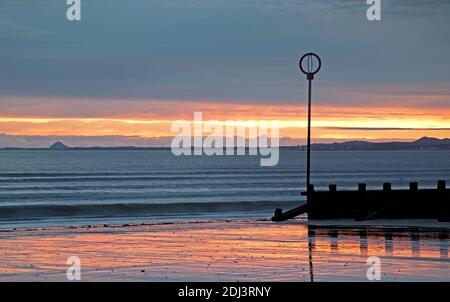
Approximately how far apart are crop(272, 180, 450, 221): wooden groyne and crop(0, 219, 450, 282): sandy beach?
4.81 feet

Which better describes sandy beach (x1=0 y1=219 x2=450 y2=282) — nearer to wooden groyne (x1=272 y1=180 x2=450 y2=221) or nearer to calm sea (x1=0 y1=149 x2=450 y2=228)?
wooden groyne (x1=272 y1=180 x2=450 y2=221)

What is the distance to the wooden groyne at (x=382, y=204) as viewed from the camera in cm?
3456

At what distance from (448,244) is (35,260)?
10.8 metres

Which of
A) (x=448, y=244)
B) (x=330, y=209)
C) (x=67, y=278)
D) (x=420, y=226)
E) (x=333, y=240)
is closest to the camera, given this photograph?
(x=67, y=278)

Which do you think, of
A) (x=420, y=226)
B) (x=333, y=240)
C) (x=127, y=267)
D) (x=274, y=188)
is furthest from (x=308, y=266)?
(x=274, y=188)

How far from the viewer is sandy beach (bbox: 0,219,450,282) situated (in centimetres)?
1950

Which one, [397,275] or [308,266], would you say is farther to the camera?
[308,266]

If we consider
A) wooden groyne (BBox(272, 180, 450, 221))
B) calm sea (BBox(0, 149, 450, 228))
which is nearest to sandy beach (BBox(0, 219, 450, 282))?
wooden groyne (BBox(272, 180, 450, 221))

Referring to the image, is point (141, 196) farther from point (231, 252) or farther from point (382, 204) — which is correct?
point (231, 252)

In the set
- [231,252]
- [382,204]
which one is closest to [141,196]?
[382,204]

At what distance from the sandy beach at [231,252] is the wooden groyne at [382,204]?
4.81ft

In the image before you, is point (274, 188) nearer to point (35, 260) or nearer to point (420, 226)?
point (420, 226)
